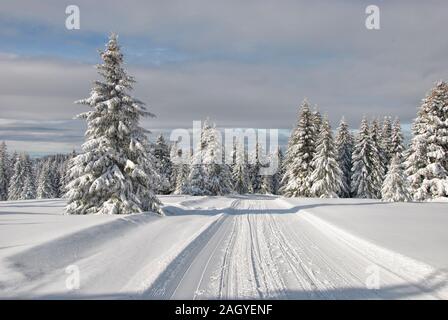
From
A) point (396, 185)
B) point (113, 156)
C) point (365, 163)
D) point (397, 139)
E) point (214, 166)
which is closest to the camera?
point (113, 156)

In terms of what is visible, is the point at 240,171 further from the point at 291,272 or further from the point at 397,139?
the point at 291,272

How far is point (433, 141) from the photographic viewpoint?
105 ft

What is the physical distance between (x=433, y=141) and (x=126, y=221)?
28.8 m

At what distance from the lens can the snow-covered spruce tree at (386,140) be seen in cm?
5183

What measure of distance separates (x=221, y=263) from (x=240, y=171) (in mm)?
65755

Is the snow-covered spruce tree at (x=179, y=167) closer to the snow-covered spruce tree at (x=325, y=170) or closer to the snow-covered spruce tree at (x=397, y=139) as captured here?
the snow-covered spruce tree at (x=325, y=170)

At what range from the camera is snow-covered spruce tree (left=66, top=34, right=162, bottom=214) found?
1855 centimetres

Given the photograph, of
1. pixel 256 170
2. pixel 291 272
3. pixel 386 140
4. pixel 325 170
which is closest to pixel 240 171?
pixel 256 170

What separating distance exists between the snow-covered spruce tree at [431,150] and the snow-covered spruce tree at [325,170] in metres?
9.20

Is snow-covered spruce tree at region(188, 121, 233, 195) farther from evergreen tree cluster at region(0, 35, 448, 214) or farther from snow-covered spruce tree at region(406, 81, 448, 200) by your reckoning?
snow-covered spruce tree at region(406, 81, 448, 200)

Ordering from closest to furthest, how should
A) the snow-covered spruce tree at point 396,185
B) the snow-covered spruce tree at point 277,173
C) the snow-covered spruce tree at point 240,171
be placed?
the snow-covered spruce tree at point 396,185
the snow-covered spruce tree at point 240,171
the snow-covered spruce tree at point 277,173

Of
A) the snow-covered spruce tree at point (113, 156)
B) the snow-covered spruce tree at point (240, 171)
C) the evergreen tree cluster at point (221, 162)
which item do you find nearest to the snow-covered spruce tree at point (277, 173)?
the evergreen tree cluster at point (221, 162)

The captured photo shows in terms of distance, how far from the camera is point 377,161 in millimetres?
47375
